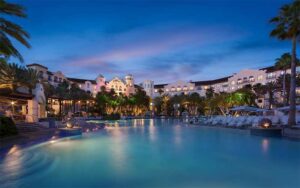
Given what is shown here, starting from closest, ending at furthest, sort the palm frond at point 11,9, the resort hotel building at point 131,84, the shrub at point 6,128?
the palm frond at point 11,9
the shrub at point 6,128
the resort hotel building at point 131,84

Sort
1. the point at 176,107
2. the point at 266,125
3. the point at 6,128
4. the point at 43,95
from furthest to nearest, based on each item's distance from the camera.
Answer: the point at 176,107 → the point at 43,95 → the point at 266,125 → the point at 6,128

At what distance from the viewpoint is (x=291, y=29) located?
21500 mm

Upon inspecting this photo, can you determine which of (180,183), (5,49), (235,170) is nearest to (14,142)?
(5,49)

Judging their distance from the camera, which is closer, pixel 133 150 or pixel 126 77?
pixel 133 150

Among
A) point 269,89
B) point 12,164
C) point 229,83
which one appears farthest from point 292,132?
point 229,83

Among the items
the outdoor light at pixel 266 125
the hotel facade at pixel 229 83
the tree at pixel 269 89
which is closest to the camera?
the outdoor light at pixel 266 125

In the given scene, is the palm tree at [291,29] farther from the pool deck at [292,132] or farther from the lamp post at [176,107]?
the lamp post at [176,107]

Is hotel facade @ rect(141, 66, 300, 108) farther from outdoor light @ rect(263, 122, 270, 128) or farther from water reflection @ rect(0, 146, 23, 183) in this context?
water reflection @ rect(0, 146, 23, 183)

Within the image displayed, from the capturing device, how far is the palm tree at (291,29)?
2098 centimetres

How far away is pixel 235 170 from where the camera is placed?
989 centimetres

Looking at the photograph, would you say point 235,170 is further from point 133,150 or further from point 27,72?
point 27,72

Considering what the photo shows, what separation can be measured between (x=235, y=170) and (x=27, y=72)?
3660 centimetres

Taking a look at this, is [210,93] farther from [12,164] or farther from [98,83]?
[12,164]

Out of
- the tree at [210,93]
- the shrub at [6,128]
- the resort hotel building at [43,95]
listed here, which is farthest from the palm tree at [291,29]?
the tree at [210,93]
